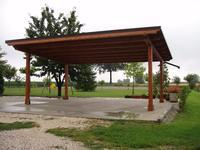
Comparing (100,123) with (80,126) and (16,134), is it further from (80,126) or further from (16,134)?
(16,134)

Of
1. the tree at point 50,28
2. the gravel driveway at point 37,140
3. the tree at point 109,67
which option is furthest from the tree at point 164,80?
the tree at point 109,67

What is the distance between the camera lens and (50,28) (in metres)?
23.0

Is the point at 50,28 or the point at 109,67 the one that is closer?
the point at 50,28

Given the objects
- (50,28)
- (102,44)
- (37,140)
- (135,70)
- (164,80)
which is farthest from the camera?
(135,70)

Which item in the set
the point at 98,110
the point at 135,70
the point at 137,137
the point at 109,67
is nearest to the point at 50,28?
the point at 98,110

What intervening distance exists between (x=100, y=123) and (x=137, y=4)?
6.91 m

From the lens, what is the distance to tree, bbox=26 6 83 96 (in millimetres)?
22891

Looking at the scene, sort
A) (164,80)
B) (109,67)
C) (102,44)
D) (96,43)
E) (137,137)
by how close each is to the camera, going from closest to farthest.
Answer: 1. (137,137)
2. (96,43)
3. (102,44)
4. (164,80)
5. (109,67)

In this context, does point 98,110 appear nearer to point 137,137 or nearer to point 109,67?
point 137,137

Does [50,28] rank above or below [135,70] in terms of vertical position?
above

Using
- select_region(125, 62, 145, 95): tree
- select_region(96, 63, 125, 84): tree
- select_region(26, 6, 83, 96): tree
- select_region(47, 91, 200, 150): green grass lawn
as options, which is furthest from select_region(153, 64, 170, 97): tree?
select_region(96, 63, 125, 84): tree

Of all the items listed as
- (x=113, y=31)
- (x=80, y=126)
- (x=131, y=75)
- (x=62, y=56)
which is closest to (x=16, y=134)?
(x=80, y=126)

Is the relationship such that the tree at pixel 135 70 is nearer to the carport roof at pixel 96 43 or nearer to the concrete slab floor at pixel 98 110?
the carport roof at pixel 96 43

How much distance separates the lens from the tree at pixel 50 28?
2289cm
